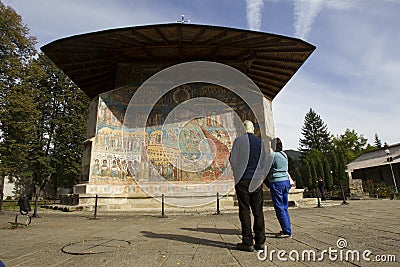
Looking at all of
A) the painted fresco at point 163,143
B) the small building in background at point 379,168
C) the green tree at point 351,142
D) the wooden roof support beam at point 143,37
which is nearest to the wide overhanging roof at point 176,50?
the wooden roof support beam at point 143,37

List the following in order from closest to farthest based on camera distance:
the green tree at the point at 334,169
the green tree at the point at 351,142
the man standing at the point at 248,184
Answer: the man standing at the point at 248,184, the green tree at the point at 334,169, the green tree at the point at 351,142

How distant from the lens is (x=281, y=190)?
435 centimetres

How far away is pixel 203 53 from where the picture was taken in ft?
58.4

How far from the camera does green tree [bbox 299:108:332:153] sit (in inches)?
2525

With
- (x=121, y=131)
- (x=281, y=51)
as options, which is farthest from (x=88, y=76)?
(x=281, y=51)

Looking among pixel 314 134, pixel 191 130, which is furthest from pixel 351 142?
pixel 191 130

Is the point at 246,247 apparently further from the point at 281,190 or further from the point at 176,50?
the point at 176,50

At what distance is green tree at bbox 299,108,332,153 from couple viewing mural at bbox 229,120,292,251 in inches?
2563

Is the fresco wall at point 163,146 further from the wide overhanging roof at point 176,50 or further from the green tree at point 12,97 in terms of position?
the green tree at point 12,97

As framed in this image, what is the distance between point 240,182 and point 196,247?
1105 mm

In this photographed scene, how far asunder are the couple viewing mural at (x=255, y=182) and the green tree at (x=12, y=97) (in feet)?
65.8

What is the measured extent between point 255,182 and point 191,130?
1283cm

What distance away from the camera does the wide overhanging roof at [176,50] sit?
Answer: 14.7m

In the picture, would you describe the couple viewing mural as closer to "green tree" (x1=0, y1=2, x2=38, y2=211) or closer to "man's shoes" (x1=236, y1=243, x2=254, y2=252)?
"man's shoes" (x1=236, y1=243, x2=254, y2=252)
